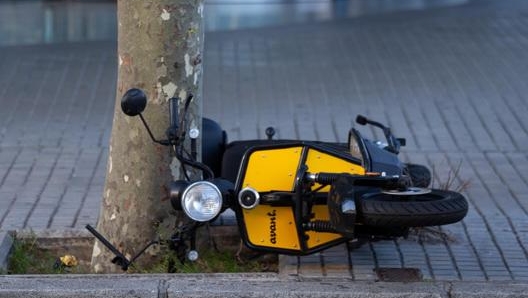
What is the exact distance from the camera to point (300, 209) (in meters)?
5.46

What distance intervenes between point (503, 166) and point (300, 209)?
289 centimetres

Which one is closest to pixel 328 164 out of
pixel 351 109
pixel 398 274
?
pixel 398 274

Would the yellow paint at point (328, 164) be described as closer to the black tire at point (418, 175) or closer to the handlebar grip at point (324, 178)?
the handlebar grip at point (324, 178)

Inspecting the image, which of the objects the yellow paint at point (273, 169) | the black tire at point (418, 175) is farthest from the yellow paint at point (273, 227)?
the black tire at point (418, 175)

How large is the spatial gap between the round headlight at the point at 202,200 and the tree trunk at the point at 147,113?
525 mm

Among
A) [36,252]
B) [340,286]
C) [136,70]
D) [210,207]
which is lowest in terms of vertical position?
[36,252]

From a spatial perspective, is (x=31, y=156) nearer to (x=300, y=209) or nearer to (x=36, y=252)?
(x=36, y=252)

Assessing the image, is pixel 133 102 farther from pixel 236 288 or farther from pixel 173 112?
pixel 236 288

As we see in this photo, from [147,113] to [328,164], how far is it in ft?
3.17

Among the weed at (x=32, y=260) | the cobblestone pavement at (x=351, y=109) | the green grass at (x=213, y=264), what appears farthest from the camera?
the cobblestone pavement at (x=351, y=109)

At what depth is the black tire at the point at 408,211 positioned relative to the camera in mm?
5102

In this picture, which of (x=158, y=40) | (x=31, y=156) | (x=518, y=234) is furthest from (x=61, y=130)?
(x=518, y=234)

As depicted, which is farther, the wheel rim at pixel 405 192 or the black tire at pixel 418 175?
the black tire at pixel 418 175

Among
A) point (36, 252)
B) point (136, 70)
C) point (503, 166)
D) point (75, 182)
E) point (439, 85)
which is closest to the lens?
point (136, 70)
